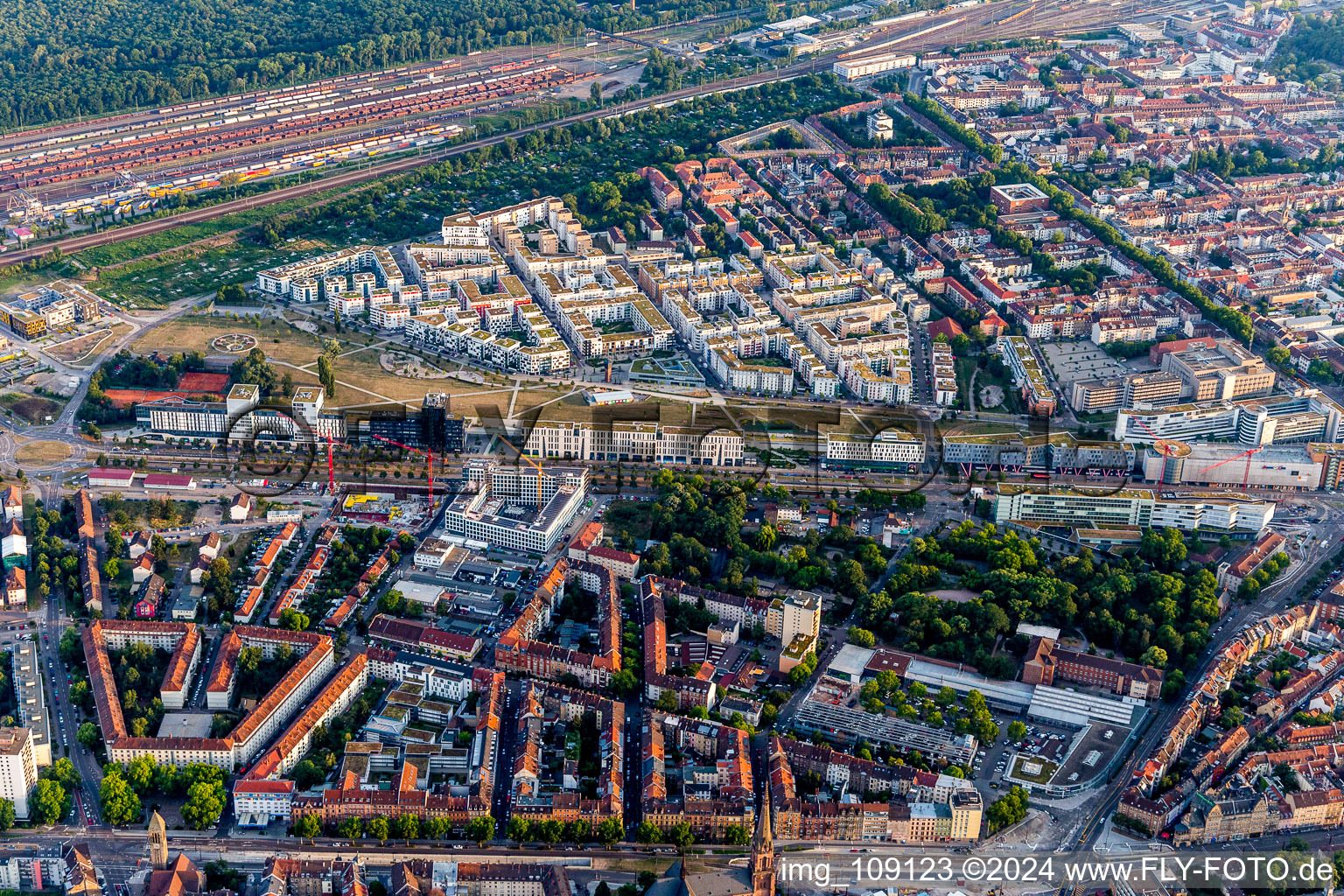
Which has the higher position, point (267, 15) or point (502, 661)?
point (267, 15)

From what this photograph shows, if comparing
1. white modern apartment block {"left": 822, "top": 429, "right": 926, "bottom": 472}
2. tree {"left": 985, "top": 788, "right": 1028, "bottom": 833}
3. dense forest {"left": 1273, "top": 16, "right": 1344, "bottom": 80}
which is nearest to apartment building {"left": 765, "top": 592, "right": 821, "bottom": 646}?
tree {"left": 985, "top": 788, "right": 1028, "bottom": 833}

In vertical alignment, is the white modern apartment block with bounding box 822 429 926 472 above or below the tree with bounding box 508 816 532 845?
above

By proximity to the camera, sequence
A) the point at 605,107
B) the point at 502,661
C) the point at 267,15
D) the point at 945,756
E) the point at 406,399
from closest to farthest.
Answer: the point at 945,756
the point at 502,661
the point at 406,399
the point at 605,107
the point at 267,15

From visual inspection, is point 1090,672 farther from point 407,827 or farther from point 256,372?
point 256,372

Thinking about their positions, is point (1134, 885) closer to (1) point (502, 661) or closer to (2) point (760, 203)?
(1) point (502, 661)

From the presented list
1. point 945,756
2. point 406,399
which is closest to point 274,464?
point 406,399

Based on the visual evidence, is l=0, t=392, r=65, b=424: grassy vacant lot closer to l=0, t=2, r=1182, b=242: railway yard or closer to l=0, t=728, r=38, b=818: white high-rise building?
l=0, t=2, r=1182, b=242: railway yard
